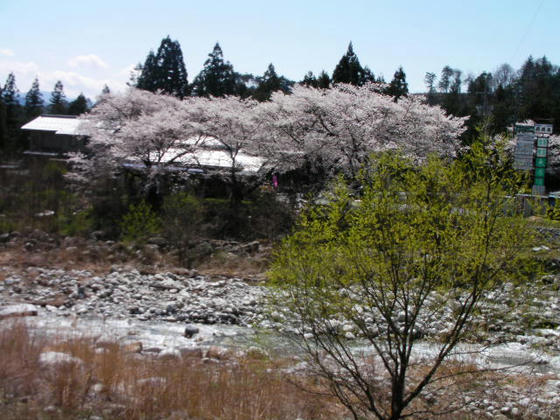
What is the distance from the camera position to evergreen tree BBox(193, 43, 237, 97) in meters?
46.4

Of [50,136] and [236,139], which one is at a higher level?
[50,136]

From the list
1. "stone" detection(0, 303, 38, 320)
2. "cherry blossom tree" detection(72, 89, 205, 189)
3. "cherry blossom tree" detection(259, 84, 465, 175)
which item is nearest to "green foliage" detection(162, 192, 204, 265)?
"cherry blossom tree" detection(72, 89, 205, 189)

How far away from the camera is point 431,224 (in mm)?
4930

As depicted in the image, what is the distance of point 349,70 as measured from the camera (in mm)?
37969

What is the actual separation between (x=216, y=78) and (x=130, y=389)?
43481 millimetres

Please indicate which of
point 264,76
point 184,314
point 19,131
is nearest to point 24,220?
point 184,314

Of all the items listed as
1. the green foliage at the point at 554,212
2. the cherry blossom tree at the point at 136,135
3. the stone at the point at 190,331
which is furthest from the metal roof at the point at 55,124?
the green foliage at the point at 554,212

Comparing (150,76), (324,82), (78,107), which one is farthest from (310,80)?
(78,107)

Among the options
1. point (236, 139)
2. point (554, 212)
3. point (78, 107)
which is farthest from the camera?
point (78, 107)

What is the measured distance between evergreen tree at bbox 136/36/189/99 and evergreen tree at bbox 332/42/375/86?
16.3 m

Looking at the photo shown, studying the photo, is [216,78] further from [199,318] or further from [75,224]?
[199,318]

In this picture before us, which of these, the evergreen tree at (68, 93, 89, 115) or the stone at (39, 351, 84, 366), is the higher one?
the evergreen tree at (68, 93, 89, 115)

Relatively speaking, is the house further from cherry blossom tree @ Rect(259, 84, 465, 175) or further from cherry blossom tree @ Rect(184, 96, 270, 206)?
cherry blossom tree @ Rect(259, 84, 465, 175)

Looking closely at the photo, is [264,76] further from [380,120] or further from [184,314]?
[184,314]
